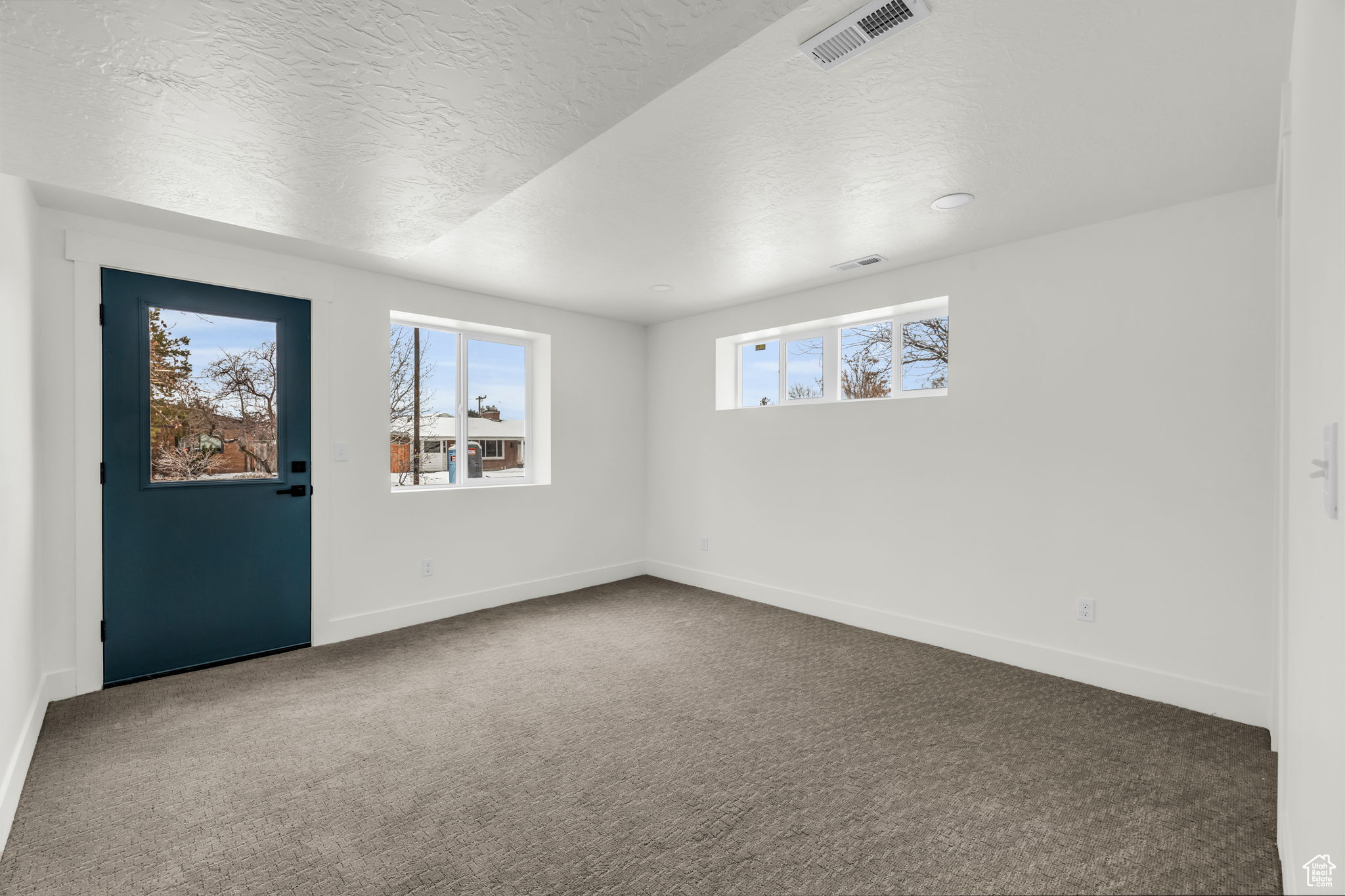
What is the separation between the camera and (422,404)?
14.6 ft

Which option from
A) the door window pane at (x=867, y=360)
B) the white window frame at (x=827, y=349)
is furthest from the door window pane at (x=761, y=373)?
the door window pane at (x=867, y=360)

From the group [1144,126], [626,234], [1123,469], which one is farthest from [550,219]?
[1123,469]

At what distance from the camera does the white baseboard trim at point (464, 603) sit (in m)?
3.87

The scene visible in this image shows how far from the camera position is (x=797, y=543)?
4508 mm

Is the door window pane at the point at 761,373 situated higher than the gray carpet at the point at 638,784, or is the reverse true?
the door window pane at the point at 761,373

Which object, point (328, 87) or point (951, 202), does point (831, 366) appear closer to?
point (951, 202)

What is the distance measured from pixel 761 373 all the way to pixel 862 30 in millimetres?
3389

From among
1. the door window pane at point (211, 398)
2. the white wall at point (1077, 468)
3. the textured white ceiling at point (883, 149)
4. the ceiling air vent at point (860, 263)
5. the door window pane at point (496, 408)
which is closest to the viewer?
the textured white ceiling at point (883, 149)

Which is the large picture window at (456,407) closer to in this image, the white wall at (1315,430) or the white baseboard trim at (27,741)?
the white baseboard trim at (27,741)

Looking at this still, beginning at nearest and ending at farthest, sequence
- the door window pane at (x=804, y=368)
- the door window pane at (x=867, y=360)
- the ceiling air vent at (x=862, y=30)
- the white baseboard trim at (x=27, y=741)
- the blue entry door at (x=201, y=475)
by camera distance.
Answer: the ceiling air vent at (x=862, y=30) < the white baseboard trim at (x=27, y=741) < the blue entry door at (x=201, y=475) < the door window pane at (x=867, y=360) < the door window pane at (x=804, y=368)

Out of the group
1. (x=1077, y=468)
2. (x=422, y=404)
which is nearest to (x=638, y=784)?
(x=1077, y=468)

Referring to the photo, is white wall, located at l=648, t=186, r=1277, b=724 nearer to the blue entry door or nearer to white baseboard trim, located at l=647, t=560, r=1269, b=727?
white baseboard trim, located at l=647, t=560, r=1269, b=727

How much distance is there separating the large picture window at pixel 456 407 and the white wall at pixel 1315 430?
4.30 m

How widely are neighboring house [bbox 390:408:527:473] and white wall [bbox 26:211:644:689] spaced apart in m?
0.31
